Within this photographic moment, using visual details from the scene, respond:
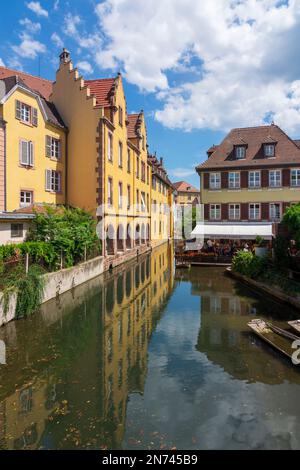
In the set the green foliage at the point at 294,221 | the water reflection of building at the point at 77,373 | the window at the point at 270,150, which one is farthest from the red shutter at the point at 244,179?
the water reflection of building at the point at 77,373

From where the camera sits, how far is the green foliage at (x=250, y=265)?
2072 centimetres

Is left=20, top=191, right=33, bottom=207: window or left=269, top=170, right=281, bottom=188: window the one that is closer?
left=20, top=191, right=33, bottom=207: window

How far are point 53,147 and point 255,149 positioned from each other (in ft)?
61.4

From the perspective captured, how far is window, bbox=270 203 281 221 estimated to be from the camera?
31.1 meters

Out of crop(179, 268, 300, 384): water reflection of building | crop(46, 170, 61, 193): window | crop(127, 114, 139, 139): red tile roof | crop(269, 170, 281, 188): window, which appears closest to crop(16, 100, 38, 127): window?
crop(46, 170, 61, 193): window

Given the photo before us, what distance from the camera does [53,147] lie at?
2498 cm

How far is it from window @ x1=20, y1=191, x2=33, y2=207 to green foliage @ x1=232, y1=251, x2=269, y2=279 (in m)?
14.6

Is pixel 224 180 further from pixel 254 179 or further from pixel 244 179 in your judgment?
pixel 254 179

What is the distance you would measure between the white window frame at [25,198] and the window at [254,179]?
1950cm

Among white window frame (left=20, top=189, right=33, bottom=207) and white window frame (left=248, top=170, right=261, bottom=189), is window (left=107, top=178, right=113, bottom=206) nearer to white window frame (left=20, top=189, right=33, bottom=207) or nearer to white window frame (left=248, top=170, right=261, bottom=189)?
white window frame (left=20, top=189, right=33, bottom=207)

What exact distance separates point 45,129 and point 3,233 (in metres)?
9.73

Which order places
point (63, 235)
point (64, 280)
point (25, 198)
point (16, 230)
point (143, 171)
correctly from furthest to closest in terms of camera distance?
point (143, 171), point (25, 198), point (63, 235), point (16, 230), point (64, 280)

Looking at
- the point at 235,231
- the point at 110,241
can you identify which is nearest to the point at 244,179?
the point at 235,231

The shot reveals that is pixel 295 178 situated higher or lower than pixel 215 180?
lower
